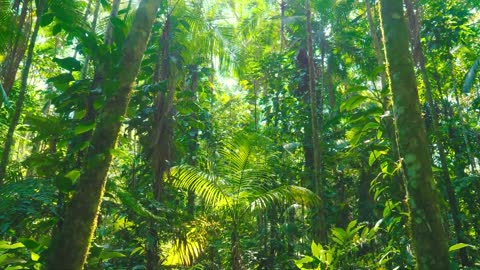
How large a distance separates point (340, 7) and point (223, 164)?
557 cm

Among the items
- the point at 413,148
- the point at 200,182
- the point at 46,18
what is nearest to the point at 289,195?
the point at 200,182

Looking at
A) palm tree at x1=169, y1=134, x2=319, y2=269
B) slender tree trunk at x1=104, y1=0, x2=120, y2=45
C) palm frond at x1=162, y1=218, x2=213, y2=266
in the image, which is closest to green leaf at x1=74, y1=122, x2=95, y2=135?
slender tree trunk at x1=104, y1=0, x2=120, y2=45

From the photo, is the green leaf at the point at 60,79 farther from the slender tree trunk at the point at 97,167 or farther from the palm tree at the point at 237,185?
the palm tree at the point at 237,185

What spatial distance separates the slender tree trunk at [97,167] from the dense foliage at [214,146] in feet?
0.03

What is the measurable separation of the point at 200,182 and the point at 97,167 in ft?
9.39

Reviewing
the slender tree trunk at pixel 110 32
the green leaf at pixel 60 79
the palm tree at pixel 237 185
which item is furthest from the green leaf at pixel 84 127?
the palm tree at pixel 237 185

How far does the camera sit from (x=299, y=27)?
990 cm

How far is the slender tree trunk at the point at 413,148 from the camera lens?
229 cm

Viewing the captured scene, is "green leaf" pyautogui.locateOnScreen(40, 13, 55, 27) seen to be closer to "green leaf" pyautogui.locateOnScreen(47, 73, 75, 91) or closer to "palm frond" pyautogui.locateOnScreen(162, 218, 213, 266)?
"green leaf" pyautogui.locateOnScreen(47, 73, 75, 91)

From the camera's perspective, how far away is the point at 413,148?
248 cm

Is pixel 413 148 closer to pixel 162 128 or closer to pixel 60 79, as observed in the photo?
pixel 60 79

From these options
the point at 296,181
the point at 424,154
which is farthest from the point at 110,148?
the point at 296,181

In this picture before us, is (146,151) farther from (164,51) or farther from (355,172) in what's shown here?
(355,172)

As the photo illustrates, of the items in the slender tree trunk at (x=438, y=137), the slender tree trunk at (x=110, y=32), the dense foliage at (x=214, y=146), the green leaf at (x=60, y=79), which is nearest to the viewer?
the dense foliage at (x=214, y=146)
